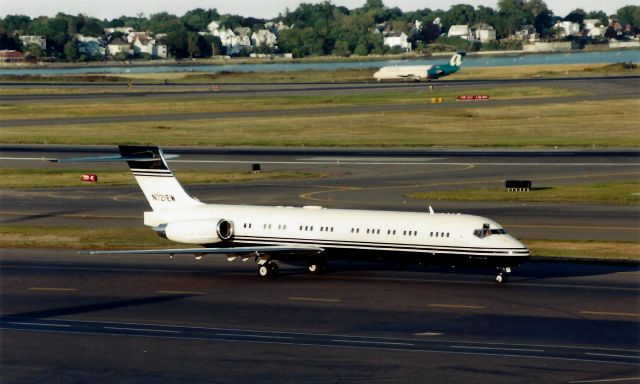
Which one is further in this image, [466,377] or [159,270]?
[159,270]

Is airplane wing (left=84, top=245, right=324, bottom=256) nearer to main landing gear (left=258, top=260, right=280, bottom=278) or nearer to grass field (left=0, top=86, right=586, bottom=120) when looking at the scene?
Result: main landing gear (left=258, top=260, right=280, bottom=278)

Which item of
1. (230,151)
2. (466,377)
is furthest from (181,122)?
(466,377)

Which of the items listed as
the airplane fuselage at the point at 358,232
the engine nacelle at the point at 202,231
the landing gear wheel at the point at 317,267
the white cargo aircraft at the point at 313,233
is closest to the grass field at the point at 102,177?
the white cargo aircraft at the point at 313,233

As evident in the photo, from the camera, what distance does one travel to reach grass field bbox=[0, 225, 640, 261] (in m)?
55.3

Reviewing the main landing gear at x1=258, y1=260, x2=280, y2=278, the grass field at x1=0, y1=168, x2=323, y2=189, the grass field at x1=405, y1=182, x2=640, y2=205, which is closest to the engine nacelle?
the main landing gear at x1=258, y1=260, x2=280, y2=278

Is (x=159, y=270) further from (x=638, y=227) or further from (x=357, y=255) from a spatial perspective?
(x=638, y=227)

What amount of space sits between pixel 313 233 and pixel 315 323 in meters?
9.40

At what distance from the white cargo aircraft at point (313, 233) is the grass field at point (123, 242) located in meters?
6.42

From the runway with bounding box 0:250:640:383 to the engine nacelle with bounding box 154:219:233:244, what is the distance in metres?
1.73

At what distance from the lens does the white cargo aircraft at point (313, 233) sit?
1854 inches

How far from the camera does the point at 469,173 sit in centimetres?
8694

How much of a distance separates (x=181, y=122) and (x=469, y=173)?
53769mm

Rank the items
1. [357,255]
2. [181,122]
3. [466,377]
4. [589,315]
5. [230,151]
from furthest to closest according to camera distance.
Result: [181,122] → [230,151] → [357,255] → [589,315] → [466,377]

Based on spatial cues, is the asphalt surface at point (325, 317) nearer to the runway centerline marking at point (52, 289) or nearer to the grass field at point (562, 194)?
the runway centerline marking at point (52, 289)
